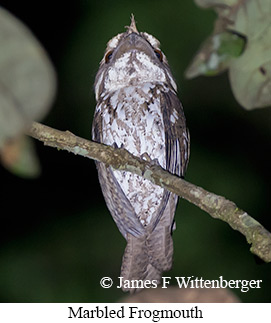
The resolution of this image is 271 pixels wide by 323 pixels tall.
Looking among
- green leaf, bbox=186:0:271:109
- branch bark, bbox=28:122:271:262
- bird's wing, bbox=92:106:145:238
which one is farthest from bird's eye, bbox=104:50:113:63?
green leaf, bbox=186:0:271:109

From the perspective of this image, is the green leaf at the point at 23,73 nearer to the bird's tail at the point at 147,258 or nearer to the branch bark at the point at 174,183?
the branch bark at the point at 174,183

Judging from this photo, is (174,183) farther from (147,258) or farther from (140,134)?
(147,258)

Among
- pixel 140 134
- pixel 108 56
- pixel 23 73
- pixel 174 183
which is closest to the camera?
pixel 23 73

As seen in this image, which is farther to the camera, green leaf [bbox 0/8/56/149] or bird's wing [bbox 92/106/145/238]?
bird's wing [bbox 92/106/145/238]

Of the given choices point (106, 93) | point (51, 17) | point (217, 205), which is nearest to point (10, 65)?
point (217, 205)

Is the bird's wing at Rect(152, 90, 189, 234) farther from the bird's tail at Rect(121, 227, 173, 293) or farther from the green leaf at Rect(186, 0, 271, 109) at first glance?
the green leaf at Rect(186, 0, 271, 109)

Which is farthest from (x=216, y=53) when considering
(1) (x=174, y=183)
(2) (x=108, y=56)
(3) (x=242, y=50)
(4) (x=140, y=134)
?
(2) (x=108, y=56)
